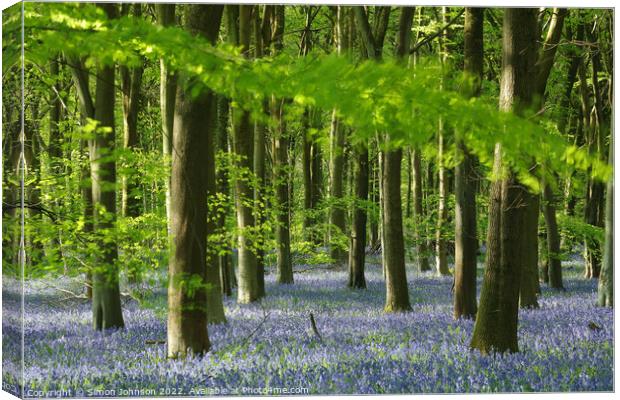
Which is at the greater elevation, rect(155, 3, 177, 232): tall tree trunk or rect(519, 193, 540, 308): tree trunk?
rect(155, 3, 177, 232): tall tree trunk

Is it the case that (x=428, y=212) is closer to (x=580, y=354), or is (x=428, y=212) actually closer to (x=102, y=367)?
(x=580, y=354)

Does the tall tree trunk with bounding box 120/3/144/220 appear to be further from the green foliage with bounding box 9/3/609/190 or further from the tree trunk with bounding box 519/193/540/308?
the tree trunk with bounding box 519/193/540/308

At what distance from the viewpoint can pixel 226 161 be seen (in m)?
9.10

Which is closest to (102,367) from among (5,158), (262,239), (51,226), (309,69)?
(51,226)

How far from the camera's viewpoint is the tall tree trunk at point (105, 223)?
6812mm

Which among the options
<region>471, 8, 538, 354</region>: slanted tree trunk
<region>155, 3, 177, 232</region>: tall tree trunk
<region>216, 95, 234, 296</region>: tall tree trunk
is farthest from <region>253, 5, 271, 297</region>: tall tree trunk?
<region>471, 8, 538, 354</region>: slanted tree trunk

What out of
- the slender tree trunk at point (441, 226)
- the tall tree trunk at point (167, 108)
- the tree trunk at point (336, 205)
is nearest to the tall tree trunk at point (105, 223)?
the tall tree trunk at point (167, 108)

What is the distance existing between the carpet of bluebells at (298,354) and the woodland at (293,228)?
24 mm

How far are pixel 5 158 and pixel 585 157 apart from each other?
16.3 feet

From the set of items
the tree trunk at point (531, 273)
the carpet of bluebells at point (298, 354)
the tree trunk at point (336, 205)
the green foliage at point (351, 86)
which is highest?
the green foliage at point (351, 86)

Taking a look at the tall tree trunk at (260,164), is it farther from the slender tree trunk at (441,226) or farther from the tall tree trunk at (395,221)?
the slender tree trunk at (441,226)

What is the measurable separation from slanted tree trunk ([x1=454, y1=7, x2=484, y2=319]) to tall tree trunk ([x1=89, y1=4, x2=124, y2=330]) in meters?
3.99

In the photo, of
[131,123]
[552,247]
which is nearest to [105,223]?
[131,123]

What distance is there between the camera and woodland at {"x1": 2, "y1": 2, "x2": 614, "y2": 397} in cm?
625
